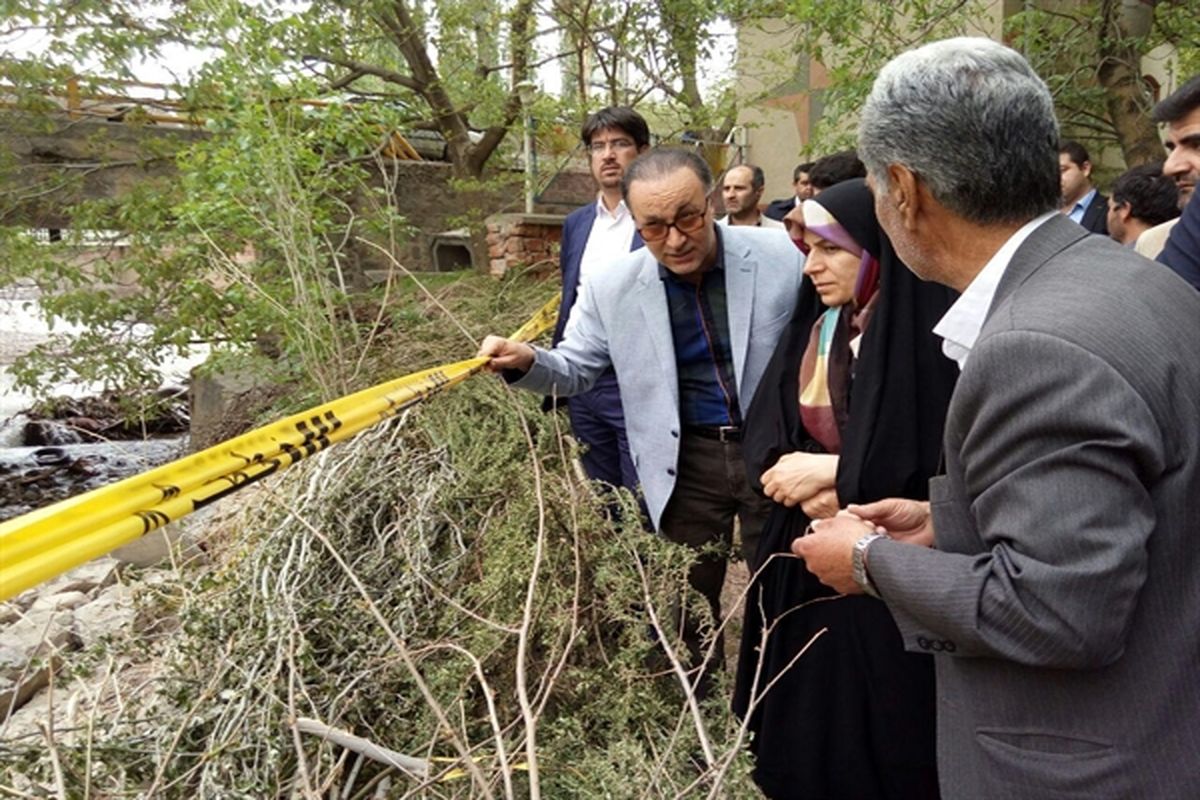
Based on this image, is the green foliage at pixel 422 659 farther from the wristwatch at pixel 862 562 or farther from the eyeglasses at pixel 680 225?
the eyeglasses at pixel 680 225

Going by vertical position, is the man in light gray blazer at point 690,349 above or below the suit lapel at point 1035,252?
below

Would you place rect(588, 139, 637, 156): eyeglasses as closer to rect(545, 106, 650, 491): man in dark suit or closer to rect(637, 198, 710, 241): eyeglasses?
rect(545, 106, 650, 491): man in dark suit

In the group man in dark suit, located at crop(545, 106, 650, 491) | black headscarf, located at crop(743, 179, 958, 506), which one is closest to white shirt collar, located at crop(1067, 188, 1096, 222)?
man in dark suit, located at crop(545, 106, 650, 491)

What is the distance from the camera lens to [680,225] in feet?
7.97

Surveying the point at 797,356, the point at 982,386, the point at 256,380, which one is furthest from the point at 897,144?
the point at 256,380

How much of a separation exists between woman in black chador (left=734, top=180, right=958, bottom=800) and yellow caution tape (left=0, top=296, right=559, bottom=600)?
986 millimetres

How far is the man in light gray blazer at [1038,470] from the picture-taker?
1.00 meters

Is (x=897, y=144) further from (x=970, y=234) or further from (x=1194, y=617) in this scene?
(x=1194, y=617)

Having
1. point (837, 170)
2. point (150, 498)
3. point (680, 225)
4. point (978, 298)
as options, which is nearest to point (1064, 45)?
point (837, 170)

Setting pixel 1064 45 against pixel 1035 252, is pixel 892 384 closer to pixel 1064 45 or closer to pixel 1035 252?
pixel 1035 252

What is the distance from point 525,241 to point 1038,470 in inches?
291

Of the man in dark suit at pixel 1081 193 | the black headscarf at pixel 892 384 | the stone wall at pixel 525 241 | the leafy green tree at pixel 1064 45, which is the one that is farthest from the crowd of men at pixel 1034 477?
the stone wall at pixel 525 241

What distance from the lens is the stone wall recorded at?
8.09 metres

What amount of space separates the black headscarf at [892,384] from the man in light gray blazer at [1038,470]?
23.1 inches
